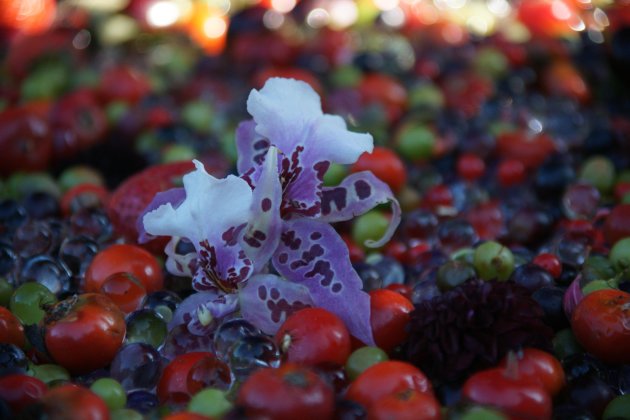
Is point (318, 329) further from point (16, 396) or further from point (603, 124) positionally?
point (603, 124)

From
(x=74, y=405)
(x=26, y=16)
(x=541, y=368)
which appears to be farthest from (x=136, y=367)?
(x=26, y=16)

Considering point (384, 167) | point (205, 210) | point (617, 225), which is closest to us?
point (205, 210)

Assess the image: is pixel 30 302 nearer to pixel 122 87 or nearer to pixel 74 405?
pixel 74 405

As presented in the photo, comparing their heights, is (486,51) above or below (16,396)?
below

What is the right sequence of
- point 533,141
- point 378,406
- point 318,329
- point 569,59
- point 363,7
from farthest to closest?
1. point 363,7
2. point 569,59
3. point 533,141
4. point 318,329
5. point 378,406

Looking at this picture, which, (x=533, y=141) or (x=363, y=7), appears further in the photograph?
(x=363, y=7)

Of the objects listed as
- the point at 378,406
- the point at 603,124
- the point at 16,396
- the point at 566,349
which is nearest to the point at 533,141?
the point at 603,124
